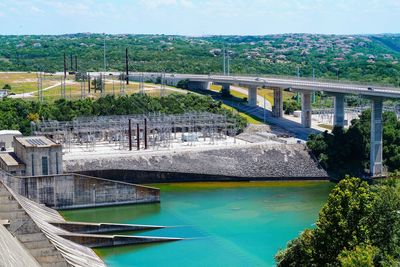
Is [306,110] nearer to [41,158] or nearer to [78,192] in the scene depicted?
[41,158]

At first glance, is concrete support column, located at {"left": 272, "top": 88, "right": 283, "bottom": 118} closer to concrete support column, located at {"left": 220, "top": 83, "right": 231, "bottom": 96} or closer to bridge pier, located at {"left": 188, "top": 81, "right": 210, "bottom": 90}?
concrete support column, located at {"left": 220, "top": 83, "right": 231, "bottom": 96}

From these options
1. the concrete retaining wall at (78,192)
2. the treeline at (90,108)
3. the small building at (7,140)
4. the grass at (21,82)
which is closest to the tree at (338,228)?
the concrete retaining wall at (78,192)

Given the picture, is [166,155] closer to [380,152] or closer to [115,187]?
[115,187]

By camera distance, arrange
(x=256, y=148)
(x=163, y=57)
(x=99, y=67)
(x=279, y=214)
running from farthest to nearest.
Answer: (x=163, y=57) → (x=99, y=67) → (x=256, y=148) → (x=279, y=214)

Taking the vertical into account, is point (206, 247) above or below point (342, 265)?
below

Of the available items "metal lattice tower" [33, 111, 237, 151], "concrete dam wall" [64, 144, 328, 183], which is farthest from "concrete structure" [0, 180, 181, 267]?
"metal lattice tower" [33, 111, 237, 151]

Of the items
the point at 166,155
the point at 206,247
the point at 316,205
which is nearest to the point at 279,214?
the point at 316,205

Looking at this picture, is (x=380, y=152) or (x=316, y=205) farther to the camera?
(x=380, y=152)
